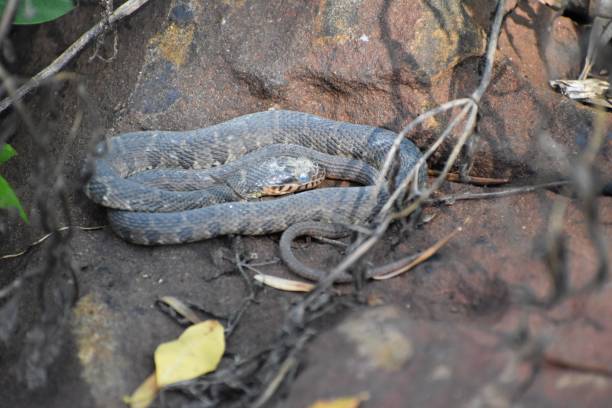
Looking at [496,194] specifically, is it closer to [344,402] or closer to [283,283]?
[283,283]

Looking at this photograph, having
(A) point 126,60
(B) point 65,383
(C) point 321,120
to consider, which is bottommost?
(B) point 65,383

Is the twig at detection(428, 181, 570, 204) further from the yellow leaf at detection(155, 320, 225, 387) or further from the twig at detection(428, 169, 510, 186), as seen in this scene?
the yellow leaf at detection(155, 320, 225, 387)

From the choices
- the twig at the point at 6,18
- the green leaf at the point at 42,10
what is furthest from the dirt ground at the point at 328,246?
the green leaf at the point at 42,10

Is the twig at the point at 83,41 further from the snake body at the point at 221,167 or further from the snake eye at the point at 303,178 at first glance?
the snake eye at the point at 303,178

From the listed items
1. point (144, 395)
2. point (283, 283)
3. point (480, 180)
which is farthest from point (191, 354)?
point (480, 180)

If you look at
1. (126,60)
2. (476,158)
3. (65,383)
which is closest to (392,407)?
(65,383)

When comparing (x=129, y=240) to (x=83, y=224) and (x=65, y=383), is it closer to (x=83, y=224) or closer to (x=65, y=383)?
(x=83, y=224)

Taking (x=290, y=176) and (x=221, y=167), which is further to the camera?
(x=221, y=167)
